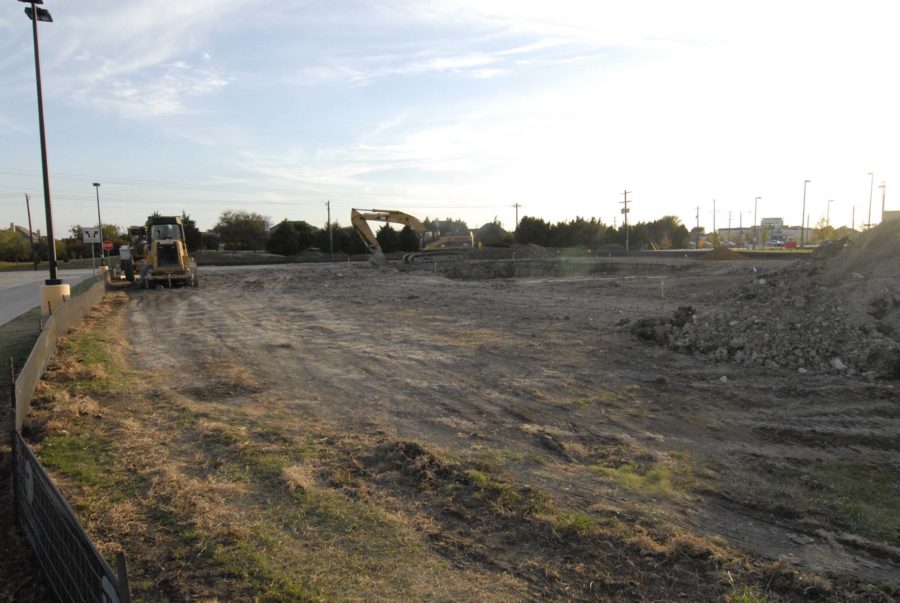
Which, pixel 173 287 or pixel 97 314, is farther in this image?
pixel 173 287

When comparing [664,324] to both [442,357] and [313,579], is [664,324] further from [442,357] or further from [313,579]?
[313,579]

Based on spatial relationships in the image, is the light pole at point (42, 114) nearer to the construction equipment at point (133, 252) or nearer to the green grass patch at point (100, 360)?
the green grass patch at point (100, 360)

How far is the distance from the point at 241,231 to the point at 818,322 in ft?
244

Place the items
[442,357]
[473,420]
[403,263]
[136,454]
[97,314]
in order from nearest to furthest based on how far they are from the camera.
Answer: [136,454] < [473,420] < [442,357] < [97,314] < [403,263]

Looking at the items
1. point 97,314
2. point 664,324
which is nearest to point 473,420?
point 664,324

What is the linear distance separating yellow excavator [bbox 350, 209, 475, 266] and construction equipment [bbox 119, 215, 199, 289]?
13520 millimetres

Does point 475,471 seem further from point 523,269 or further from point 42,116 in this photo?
point 523,269

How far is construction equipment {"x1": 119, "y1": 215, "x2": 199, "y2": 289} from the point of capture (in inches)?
1024

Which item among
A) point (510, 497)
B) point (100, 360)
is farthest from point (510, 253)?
point (510, 497)

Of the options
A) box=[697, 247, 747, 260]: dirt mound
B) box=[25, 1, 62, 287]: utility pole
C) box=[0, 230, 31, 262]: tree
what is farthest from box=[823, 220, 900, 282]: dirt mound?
box=[0, 230, 31, 262]: tree

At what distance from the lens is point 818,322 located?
1156cm

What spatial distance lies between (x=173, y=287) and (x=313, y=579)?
26.4 m

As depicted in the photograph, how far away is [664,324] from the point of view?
13.4 meters

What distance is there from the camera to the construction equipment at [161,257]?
Answer: 2600 cm
